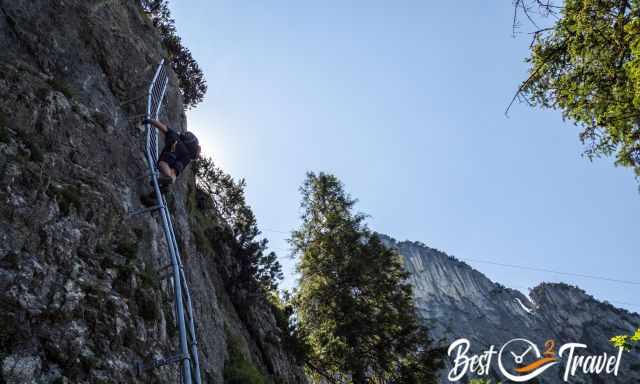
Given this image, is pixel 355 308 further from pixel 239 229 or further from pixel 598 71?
pixel 598 71

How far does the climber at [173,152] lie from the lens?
7.94 metres

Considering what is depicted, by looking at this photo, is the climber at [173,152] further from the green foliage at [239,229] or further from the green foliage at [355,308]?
the green foliage at [355,308]

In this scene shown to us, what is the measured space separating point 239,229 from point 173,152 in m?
7.35

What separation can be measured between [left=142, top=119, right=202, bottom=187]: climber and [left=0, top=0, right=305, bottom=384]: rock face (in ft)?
1.78

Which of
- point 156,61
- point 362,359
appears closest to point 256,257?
point 362,359

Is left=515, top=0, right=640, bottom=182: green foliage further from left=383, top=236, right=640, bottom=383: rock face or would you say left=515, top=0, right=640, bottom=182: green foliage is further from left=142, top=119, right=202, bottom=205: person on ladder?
left=383, top=236, right=640, bottom=383: rock face

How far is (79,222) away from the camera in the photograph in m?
5.36

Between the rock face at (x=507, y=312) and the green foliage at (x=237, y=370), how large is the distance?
8027 cm

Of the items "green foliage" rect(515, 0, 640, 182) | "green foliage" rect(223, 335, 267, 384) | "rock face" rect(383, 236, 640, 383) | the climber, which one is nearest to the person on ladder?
the climber

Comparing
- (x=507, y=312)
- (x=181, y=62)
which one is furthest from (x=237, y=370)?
(x=507, y=312)

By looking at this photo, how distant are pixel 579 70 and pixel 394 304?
1111 cm

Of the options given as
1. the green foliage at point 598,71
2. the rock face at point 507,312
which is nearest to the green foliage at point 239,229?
the green foliage at point 598,71

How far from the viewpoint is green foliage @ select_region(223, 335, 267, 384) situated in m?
7.88

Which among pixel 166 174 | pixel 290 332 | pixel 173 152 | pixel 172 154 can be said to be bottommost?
pixel 290 332
